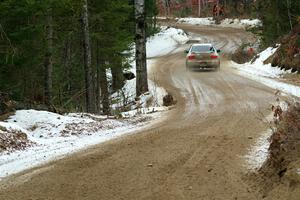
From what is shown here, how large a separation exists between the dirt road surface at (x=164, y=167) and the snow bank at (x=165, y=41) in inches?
1434

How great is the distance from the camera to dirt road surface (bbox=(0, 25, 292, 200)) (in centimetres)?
670

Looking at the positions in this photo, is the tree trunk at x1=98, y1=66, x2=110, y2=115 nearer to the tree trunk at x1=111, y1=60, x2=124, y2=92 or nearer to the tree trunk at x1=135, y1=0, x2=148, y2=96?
the tree trunk at x1=135, y1=0, x2=148, y2=96

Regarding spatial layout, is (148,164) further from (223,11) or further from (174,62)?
(223,11)

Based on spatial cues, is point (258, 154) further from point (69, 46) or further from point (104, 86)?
point (104, 86)

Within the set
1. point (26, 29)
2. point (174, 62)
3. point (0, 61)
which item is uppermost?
point (26, 29)

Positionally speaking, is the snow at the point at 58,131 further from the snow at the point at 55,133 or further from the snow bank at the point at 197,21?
the snow bank at the point at 197,21

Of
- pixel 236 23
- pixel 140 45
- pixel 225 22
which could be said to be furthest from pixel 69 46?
pixel 225 22

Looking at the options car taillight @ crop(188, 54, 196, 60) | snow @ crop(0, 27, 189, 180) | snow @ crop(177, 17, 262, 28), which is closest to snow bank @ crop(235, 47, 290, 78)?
car taillight @ crop(188, 54, 196, 60)

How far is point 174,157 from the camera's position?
28.0 feet

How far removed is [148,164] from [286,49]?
18.5 m

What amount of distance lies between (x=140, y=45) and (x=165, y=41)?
3441cm

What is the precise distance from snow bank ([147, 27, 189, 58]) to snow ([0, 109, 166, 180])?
3577cm

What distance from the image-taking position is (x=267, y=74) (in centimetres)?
2548

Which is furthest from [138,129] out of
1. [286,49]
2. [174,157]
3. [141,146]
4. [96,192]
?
[286,49]
